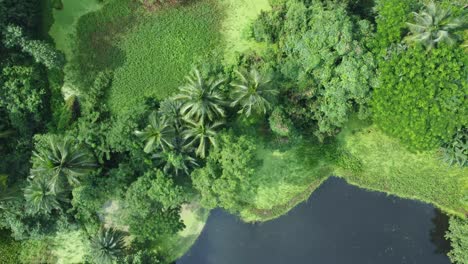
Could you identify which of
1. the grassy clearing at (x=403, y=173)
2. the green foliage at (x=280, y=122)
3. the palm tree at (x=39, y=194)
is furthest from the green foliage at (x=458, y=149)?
the palm tree at (x=39, y=194)

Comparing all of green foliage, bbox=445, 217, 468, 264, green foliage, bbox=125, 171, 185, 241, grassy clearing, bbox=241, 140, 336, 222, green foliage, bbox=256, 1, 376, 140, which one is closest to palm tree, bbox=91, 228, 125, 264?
green foliage, bbox=125, 171, 185, 241

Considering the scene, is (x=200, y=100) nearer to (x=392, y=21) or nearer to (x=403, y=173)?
(x=392, y=21)

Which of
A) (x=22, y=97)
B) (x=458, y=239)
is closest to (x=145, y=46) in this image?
(x=22, y=97)

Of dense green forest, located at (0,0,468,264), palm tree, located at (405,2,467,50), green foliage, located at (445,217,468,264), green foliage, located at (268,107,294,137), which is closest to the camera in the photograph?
palm tree, located at (405,2,467,50)

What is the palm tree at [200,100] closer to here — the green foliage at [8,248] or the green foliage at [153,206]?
the green foliage at [153,206]

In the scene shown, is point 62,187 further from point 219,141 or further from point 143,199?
point 219,141

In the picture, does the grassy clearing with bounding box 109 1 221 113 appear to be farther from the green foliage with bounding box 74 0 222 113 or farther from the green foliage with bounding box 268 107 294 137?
the green foliage with bounding box 268 107 294 137

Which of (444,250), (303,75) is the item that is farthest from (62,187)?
(444,250)
